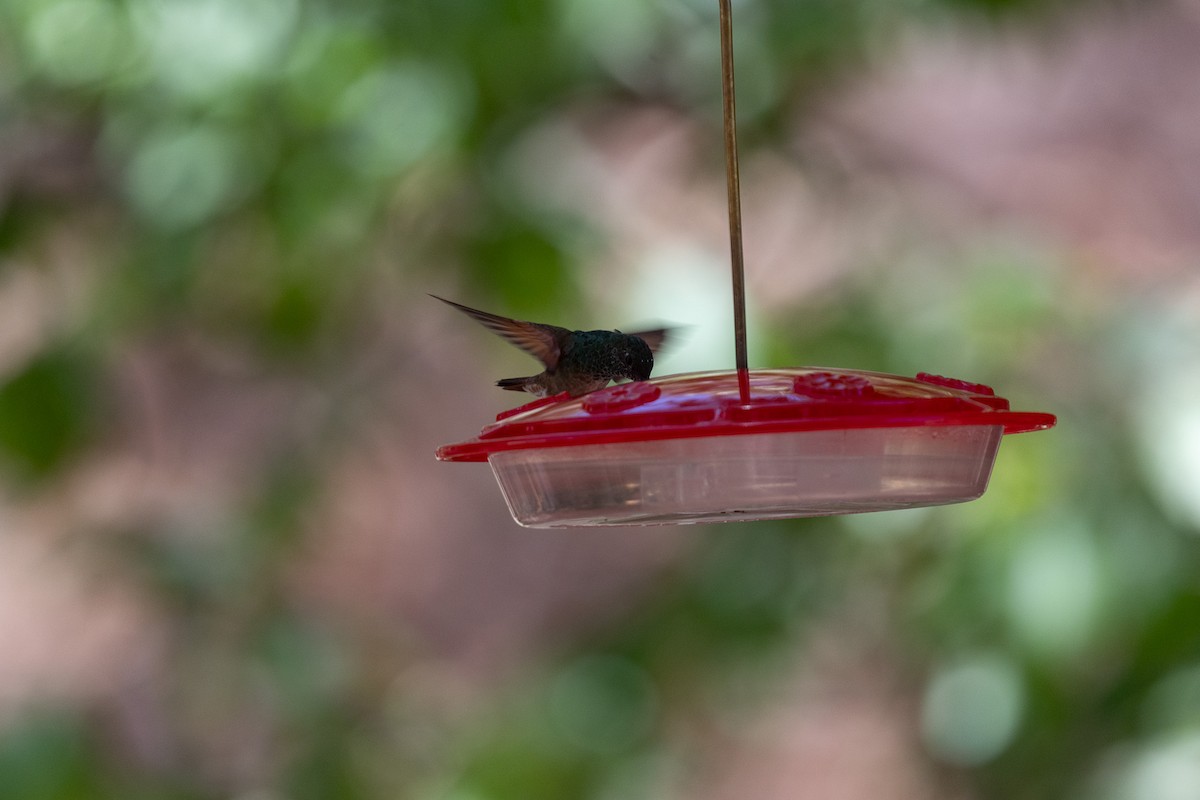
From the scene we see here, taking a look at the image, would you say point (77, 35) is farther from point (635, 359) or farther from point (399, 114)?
point (635, 359)

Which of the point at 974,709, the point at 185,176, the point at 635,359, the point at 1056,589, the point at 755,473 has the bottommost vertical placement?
the point at 974,709

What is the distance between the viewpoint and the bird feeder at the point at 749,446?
911 millimetres

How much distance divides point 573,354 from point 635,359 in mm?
107

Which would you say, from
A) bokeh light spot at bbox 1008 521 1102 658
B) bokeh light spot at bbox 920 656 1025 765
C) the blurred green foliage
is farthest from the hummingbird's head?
bokeh light spot at bbox 920 656 1025 765

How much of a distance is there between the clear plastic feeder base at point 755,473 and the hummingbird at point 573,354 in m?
0.20

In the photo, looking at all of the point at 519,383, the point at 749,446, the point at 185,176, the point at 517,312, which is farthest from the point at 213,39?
the point at 749,446

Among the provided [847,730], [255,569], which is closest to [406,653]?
[255,569]

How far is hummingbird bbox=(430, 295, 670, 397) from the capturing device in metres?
1.30

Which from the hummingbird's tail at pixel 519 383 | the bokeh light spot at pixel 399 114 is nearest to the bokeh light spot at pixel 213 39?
the bokeh light spot at pixel 399 114

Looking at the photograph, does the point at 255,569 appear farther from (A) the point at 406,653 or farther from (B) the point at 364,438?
(A) the point at 406,653

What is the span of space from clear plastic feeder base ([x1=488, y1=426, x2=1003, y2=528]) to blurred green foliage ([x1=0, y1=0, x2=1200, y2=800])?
3.72 ft

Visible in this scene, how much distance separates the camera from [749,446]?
94 centimetres

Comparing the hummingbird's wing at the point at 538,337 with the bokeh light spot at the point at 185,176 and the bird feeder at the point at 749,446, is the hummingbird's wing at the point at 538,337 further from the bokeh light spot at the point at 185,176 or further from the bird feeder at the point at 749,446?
the bokeh light spot at the point at 185,176

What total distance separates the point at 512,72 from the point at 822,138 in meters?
1.00
